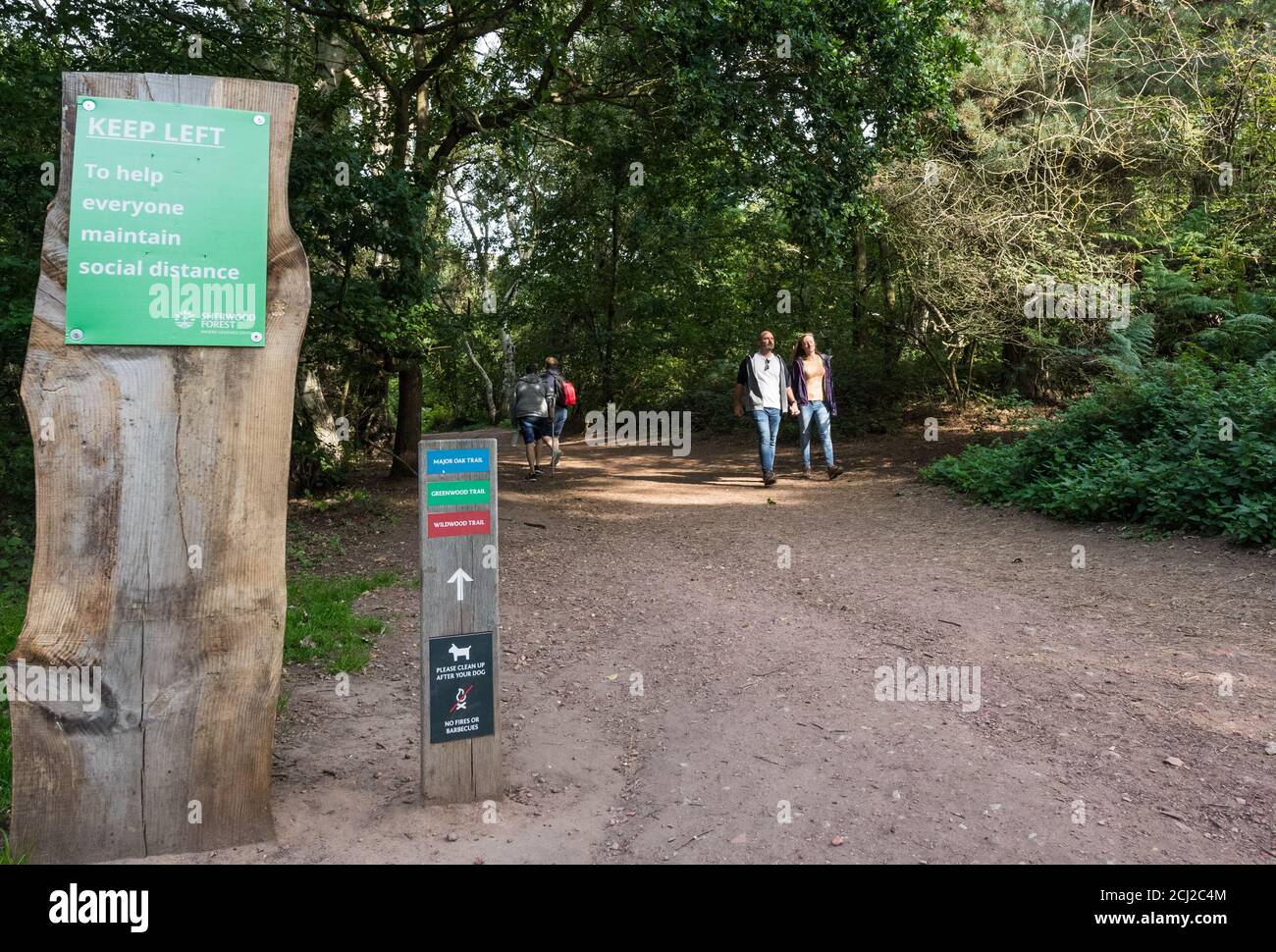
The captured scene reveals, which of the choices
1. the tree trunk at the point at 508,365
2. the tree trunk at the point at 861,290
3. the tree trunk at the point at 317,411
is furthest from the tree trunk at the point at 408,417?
the tree trunk at the point at 508,365

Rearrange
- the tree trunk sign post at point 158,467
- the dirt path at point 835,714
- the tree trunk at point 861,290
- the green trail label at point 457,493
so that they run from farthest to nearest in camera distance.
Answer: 1. the tree trunk at point 861,290
2. the green trail label at point 457,493
3. the dirt path at point 835,714
4. the tree trunk sign post at point 158,467

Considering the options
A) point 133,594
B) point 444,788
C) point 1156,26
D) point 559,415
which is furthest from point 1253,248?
point 133,594

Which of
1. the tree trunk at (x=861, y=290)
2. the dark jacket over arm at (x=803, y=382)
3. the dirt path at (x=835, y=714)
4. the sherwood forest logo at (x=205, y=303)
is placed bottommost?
the dirt path at (x=835, y=714)

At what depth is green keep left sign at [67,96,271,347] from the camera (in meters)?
3.19

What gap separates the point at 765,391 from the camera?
472 inches

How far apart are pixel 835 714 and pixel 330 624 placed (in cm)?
358

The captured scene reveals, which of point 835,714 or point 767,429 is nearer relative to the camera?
point 835,714

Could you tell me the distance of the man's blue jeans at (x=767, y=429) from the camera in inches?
475

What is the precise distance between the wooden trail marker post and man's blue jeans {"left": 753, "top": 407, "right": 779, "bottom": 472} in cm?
857

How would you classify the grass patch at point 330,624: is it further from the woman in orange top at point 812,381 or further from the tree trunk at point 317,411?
the woman in orange top at point 812,381

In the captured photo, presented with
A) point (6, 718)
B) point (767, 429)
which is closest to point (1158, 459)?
point (767, 429)

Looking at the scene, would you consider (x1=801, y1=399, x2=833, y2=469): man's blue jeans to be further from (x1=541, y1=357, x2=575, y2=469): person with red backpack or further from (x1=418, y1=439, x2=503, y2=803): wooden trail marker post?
(x1=418, y1=439, x2=503, y2=803): wooden trail marker post

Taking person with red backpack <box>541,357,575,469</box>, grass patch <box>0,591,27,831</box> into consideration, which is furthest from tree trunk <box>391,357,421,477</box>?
grass patch <box>0,591,27,831</box>

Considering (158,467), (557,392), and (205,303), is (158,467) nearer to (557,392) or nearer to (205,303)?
(205,303)
